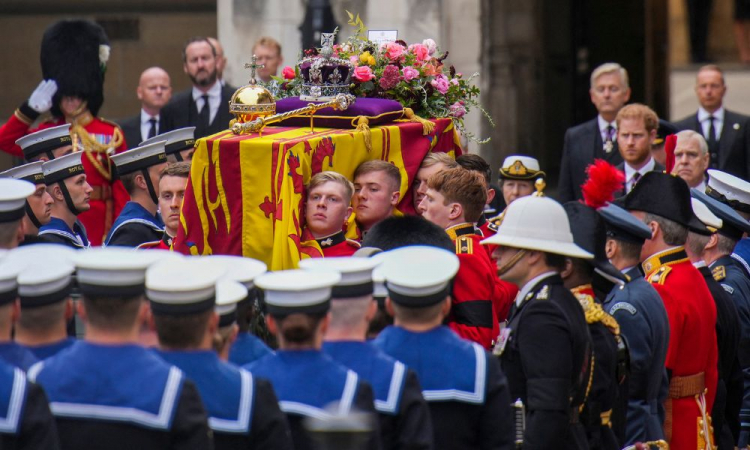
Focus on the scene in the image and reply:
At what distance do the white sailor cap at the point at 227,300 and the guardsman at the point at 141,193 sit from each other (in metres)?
3.09

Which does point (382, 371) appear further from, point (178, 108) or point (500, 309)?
point (178, 108)

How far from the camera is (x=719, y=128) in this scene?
10852mm

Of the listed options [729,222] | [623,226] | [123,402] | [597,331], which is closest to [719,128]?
[729,222]

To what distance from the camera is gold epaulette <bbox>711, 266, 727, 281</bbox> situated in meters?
7.27

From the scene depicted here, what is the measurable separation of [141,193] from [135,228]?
13.8 inches

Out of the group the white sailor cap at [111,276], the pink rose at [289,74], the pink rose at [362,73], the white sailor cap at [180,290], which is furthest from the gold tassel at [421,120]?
the white sailor cap at [111,276]

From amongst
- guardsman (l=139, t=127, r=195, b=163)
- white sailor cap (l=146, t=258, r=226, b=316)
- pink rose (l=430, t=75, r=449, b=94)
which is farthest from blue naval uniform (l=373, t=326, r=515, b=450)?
guardsman (l=139, t=127, r=195, b=163)

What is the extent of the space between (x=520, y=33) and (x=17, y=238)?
8.84 meters

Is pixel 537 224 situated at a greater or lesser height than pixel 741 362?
greater

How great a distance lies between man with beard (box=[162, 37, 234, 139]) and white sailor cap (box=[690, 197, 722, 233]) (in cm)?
441

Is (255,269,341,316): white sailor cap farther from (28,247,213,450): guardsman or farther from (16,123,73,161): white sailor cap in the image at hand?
(16,123,73,161): white sailor cap

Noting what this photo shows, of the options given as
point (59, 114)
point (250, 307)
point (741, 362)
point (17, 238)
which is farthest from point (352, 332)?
point (59, 114)

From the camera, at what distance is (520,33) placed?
13.9 metres

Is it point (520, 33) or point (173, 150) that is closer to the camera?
point (173, 150)
